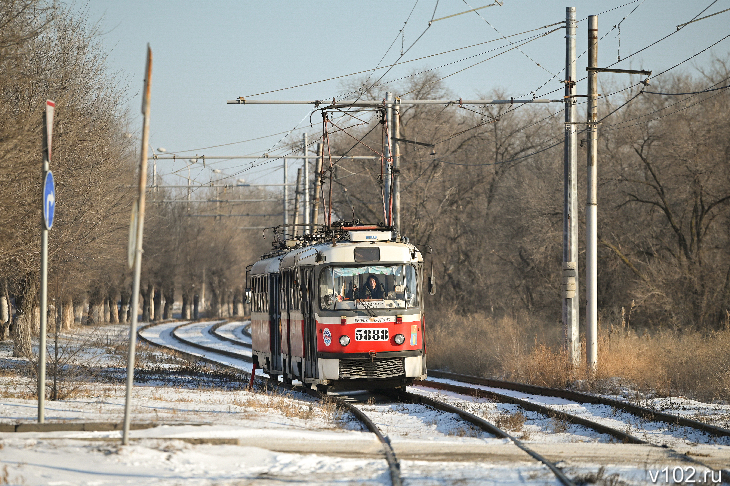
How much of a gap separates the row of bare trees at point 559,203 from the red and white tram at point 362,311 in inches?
306

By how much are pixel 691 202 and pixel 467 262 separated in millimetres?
17535

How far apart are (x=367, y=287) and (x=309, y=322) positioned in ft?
4.47

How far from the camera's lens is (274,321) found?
21969 mm

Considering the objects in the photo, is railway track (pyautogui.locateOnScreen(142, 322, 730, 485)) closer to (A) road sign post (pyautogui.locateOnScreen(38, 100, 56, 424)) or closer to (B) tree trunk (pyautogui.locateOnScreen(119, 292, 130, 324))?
(A) road sign post (pyautogui.locateOnScreen(38, 100, 56, 424))

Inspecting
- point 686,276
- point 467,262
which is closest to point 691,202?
point 686,276

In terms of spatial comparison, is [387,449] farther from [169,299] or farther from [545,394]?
[169,299]

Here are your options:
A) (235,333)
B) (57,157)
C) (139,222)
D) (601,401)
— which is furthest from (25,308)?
(235,333)

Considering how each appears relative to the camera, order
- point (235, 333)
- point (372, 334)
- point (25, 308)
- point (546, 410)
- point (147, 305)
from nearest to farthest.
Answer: point (546, 410)
point (372, 334)
point (25, 308)
point (235, 333)
point (147, 305)

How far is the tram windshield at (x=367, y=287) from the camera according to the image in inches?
709

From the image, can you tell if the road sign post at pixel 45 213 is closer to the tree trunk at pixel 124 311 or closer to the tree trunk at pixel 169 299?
the tree trunk at pixel 124 311

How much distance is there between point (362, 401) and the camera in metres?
19.0

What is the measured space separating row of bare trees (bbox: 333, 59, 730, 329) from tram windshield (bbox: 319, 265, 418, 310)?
7.92 meters

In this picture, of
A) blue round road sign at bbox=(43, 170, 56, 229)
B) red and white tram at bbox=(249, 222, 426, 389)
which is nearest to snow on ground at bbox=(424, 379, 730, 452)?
red and white tram at bbox=(249, 222, 426, 389)

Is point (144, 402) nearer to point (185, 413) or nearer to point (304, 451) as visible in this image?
point (185, 413)
